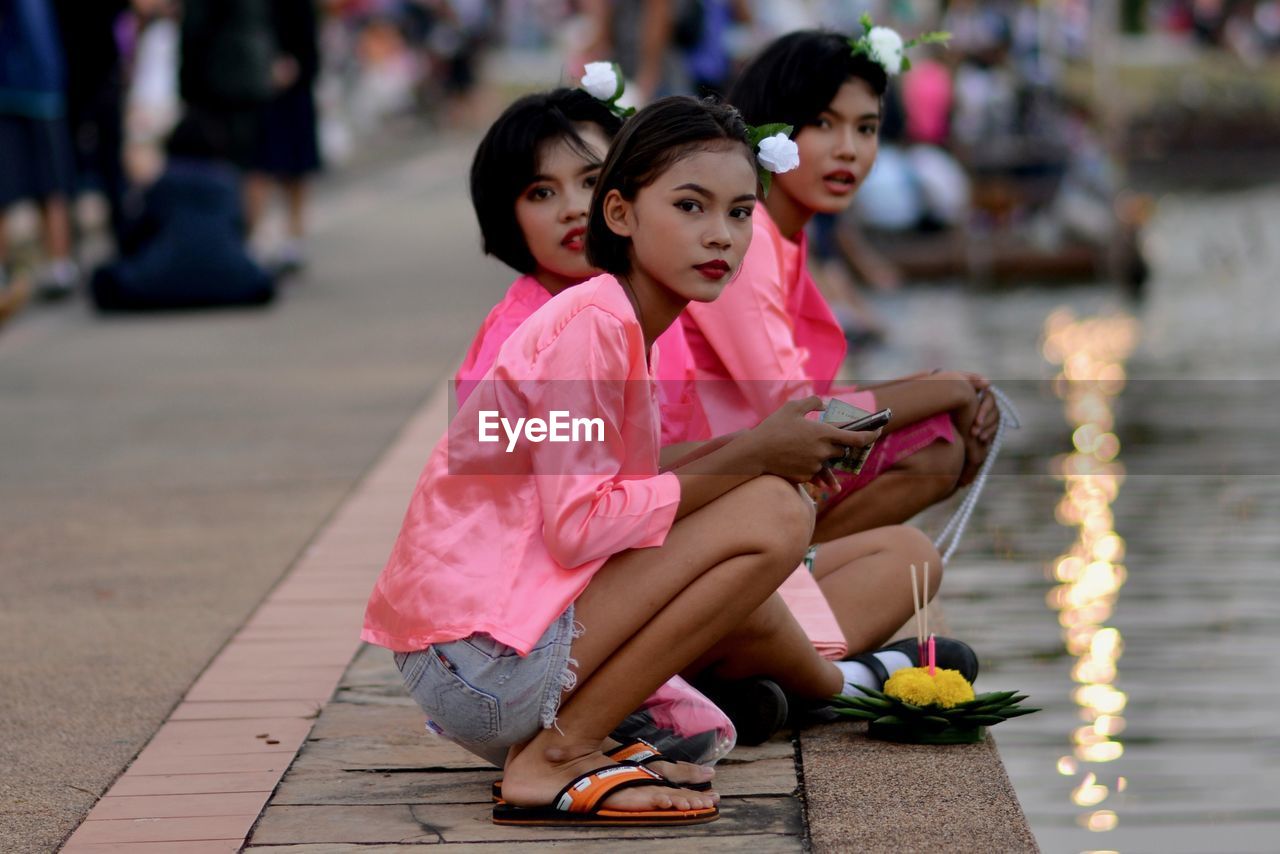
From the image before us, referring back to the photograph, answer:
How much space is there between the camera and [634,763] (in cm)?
321

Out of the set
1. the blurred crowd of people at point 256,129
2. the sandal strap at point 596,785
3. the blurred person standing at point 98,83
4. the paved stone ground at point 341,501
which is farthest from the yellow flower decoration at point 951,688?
the blurred person standing at point 98,83

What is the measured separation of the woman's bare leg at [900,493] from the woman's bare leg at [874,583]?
0.19 meters

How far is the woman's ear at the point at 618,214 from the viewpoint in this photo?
125 inches

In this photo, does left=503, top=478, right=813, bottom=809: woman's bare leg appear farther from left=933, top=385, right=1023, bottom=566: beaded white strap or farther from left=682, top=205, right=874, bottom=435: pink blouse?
left=933, top=385, right=1023, bottom=566: beaded white strap

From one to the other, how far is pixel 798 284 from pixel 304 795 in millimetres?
1479

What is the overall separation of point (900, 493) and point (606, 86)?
3.29 ft

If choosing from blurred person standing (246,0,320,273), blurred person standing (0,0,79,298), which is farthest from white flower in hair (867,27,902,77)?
blurred person standing (246,0,320,273)

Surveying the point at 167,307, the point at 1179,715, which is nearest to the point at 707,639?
the point at 1179,715

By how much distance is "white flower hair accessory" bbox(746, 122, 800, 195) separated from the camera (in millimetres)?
3266

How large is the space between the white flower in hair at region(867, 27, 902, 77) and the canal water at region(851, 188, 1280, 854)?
129 centimetres

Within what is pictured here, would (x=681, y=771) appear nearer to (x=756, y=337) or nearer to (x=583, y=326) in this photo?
(x=583, y=326)

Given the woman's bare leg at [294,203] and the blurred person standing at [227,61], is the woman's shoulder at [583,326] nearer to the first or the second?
the blurred person standing at [227,61]

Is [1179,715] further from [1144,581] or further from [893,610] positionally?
[1144,581]

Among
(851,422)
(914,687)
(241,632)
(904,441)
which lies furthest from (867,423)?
(241,632)
